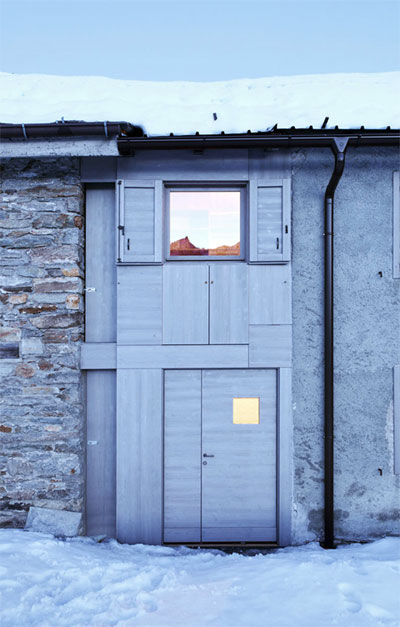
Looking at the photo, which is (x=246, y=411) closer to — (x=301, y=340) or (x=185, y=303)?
(x=301, y=340)

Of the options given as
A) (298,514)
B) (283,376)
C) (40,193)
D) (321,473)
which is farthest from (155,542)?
(40,193)

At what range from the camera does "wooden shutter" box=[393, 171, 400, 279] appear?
4.94 metres

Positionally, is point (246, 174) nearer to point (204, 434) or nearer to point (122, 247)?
point (122, 247)

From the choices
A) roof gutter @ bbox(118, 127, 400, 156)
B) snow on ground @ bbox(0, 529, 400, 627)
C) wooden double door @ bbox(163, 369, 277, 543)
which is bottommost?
snow on ground @ bbox(0, 529, 400, 627)

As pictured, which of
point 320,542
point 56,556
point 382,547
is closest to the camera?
point 56,556

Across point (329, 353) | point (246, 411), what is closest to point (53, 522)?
point (246, 411)

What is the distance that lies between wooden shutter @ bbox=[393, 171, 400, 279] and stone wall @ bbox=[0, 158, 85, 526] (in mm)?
Result: 4074

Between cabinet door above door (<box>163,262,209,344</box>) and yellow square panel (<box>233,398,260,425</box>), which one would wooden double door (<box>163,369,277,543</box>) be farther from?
cabinet door above door (<box>163,262,209,344</box>)

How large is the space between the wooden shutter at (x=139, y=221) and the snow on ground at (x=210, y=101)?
702mm

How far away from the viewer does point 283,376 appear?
488cm

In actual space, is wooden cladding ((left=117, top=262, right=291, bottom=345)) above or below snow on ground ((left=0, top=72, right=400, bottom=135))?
below

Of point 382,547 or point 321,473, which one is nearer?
point 382,547

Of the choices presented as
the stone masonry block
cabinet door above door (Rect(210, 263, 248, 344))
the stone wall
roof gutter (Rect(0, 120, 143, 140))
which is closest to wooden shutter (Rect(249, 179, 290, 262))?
cabinet door above door (Rect(210, 263, 248, 344))

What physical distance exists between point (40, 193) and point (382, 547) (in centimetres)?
601
